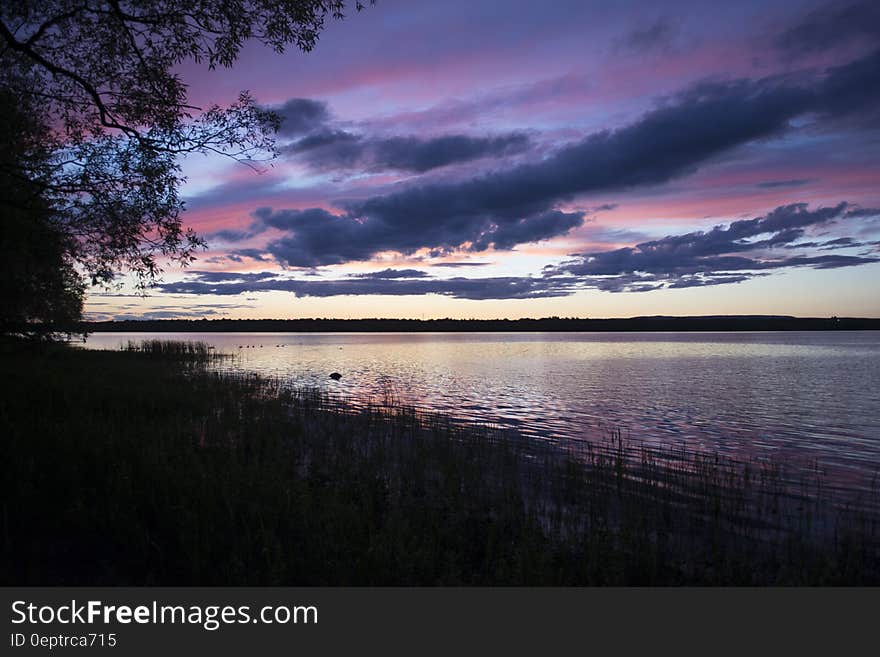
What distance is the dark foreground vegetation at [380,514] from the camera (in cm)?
838

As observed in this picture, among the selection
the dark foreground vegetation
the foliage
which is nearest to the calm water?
the dark foreground vegetation

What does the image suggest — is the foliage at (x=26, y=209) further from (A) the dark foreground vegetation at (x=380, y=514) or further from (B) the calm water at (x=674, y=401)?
(B) the calm water at (x=674, y=401)

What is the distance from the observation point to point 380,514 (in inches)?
455

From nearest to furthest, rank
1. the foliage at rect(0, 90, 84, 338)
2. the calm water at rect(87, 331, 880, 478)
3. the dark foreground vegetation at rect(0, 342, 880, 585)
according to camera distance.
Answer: the dark foreground vegetation at rect(0, 342, 880, 585) < the foliage at rect(0, 90, 84, 338) < the calm water at rect(87, 331, 880, 478)

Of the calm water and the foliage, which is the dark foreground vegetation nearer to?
the calm water

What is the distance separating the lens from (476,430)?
24.0 meters

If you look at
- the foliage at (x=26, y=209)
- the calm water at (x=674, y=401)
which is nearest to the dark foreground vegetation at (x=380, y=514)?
the calm water at (x=674, y=401)

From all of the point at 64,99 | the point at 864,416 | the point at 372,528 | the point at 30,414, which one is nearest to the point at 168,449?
the point at 30,414

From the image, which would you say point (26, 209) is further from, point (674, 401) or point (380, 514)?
point (674, 401)

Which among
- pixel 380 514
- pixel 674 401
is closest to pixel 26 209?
pixel 380 514

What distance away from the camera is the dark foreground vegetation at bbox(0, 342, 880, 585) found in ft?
27.5

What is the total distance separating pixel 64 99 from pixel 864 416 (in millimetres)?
40971

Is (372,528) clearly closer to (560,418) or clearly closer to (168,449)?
(168,449)

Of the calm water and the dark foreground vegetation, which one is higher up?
the dark foreground vegetation
